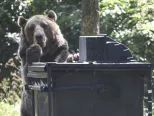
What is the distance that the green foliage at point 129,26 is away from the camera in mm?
11742

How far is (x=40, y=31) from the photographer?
6.72 metres

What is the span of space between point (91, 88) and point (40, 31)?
6.58 ft

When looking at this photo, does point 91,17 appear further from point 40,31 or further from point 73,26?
point 73,26

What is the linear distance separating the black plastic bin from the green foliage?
5701 mm

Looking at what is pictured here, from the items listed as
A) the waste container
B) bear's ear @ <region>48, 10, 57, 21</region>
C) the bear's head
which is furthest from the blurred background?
the waste container

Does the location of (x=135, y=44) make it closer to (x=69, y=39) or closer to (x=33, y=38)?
(x=69, y=39)

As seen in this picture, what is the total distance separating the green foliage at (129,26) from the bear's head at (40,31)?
3879 mm

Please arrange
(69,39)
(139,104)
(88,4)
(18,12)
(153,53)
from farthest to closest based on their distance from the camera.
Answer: (18,12)
(69,39)
(153,53)
(88,4)
(139,104)

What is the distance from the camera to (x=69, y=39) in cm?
1658

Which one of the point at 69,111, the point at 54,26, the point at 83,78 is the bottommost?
the point at 69,111

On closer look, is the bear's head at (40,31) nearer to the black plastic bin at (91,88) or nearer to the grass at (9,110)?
the black plastic bin at (91,88)

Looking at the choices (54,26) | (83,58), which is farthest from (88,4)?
(83,58)

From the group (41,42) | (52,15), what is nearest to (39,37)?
(41,42)

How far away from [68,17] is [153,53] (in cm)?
349
